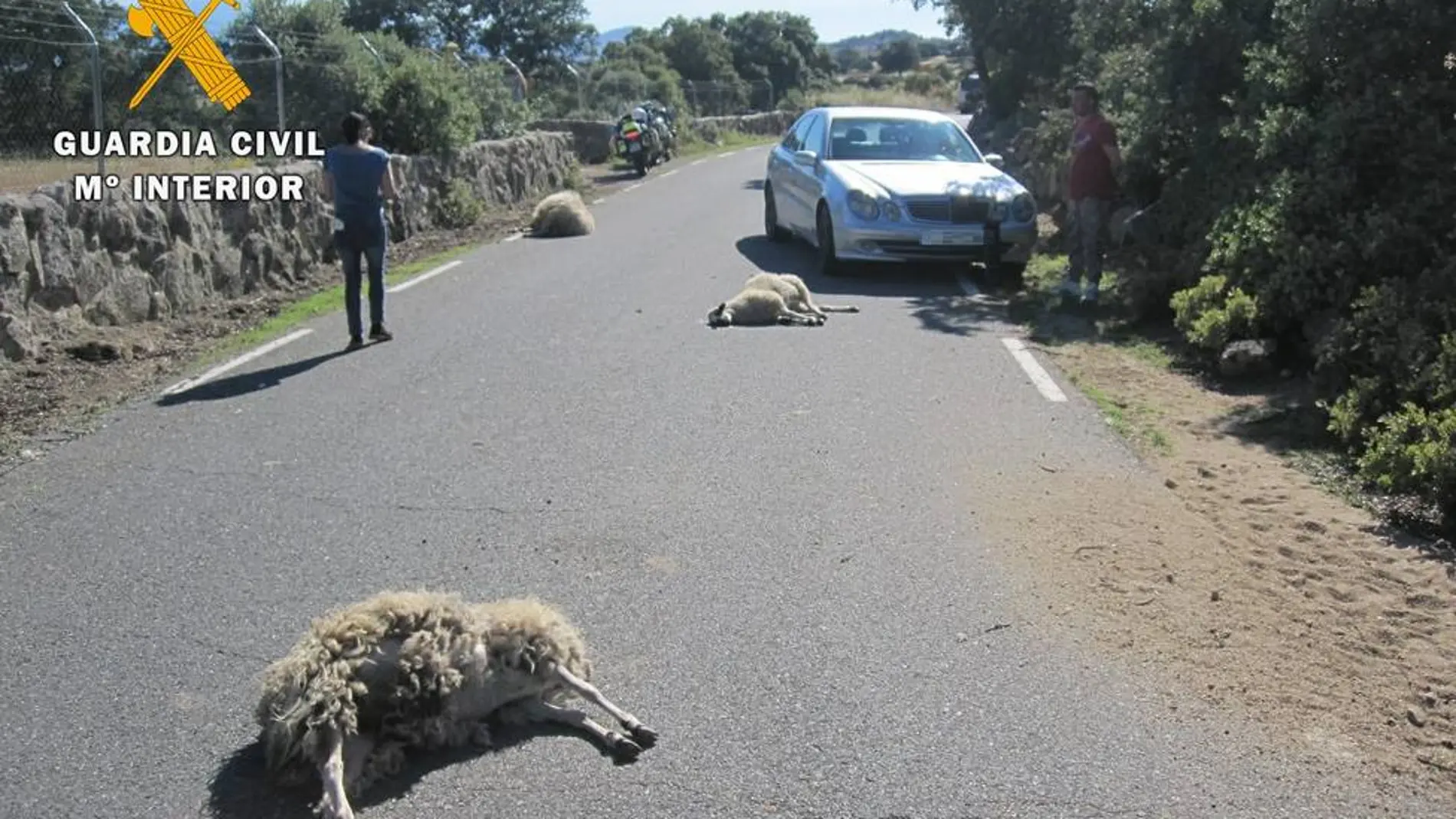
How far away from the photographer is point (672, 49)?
206ft

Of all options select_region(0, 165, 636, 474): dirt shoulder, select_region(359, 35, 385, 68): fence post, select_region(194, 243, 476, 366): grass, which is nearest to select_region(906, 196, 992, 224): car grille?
select_region(194, 243, 476, 366): grass

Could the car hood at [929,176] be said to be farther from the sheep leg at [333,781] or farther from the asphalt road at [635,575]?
the sheep leg at [333,781]

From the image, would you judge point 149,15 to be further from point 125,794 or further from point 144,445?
point 125,794

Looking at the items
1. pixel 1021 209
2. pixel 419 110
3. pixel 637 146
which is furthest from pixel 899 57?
pixel 1021 209

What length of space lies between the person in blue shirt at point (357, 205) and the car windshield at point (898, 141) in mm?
6062

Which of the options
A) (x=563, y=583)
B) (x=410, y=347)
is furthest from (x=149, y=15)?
(x=563, y=583)

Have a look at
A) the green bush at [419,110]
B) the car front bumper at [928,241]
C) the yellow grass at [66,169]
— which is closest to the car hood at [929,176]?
the car front bumper at [928,241]

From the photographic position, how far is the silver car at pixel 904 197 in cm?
1386

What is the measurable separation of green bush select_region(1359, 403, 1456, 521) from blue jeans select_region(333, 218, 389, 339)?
7050 millimetres

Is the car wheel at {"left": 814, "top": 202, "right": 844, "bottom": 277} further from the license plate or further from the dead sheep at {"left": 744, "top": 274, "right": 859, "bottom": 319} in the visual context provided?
the dead sheep at {"left": 744, "top": 274, "right": 859, "bottom": 319}

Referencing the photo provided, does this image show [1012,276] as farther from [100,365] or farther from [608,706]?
[608,706]

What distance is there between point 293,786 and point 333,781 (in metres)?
0.28

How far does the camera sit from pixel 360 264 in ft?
35.8

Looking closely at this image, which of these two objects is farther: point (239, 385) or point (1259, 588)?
point (239, 385)
